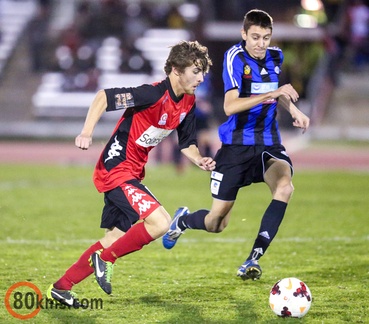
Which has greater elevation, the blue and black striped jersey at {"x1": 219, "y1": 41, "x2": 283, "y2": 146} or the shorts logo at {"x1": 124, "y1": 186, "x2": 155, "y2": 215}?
the blue and black striped jersey at {"x1": 219, "y1": 41, "x2": 283, "y2": 146}

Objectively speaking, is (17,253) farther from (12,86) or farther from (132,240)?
(12,86)

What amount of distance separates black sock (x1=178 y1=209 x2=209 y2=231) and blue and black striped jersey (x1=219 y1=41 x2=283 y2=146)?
0.79m

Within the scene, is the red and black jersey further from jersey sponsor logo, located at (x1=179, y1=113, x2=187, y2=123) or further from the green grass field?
the green grass field

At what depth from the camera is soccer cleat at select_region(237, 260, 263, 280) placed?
251 inches

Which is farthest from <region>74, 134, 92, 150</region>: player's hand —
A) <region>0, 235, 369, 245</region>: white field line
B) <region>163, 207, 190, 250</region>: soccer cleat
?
<region>0, 235, 369, 245</region>: white field line

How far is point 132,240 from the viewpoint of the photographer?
5.85 m

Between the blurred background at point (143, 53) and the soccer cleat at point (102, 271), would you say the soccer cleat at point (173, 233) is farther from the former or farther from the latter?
the blurred background at point (143, 53)

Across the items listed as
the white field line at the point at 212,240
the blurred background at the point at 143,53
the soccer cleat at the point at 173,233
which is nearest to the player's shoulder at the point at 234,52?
the soccer cleat at the point at 173,233

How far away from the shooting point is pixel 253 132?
715 cm

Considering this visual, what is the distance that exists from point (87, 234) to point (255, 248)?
333 cm

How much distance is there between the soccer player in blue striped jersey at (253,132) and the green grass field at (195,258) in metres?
0.66

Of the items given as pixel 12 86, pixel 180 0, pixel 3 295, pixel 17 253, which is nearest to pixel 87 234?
pixel 17 253

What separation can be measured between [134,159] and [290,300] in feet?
5.55

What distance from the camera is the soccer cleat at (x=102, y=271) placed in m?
5.77
